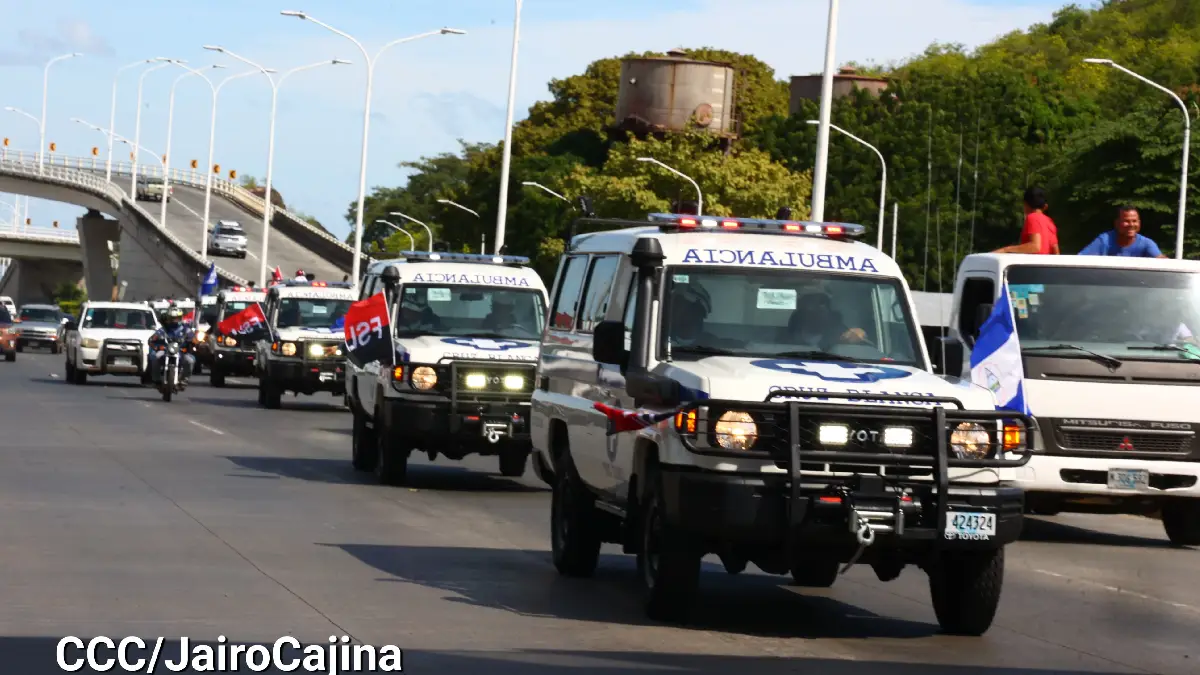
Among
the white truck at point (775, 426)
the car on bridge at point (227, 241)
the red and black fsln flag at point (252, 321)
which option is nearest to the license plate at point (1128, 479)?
the white truck at point (775, 426)

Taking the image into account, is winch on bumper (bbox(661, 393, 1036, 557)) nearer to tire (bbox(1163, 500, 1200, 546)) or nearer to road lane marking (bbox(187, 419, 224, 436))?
tire (bbox(1163, 500, 1200, 546))

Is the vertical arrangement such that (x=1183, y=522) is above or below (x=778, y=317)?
below

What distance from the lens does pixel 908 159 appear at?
301ft

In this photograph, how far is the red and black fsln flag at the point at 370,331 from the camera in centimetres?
2031

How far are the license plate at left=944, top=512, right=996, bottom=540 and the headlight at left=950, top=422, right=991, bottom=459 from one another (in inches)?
12.8

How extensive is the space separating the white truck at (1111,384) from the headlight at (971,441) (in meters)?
5.49


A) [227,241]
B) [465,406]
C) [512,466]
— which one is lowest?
[512,466]

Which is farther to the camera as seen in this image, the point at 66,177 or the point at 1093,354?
the point at 66,177

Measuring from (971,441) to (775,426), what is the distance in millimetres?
1035

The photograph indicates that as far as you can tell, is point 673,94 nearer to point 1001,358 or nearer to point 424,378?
point 424,378

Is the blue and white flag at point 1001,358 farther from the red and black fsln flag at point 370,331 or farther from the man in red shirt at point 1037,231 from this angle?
the red and black fsln flag at point 370,331

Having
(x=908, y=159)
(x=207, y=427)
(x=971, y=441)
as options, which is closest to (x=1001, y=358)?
(x=971, y=441)

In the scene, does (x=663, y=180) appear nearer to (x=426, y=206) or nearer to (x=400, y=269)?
(x=400, y=269)

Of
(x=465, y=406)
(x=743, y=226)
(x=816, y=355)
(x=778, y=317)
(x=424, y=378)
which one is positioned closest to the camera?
(x=816, y=355)
